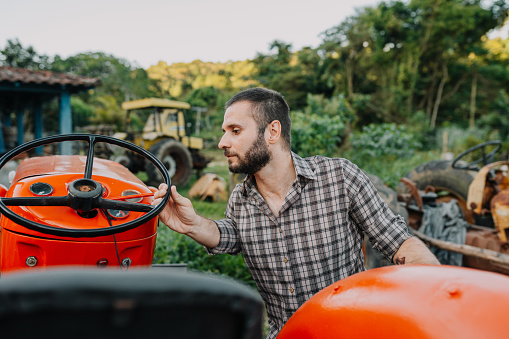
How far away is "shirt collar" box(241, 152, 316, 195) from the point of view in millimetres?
1665

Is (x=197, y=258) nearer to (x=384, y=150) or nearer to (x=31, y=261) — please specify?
(x=31, y=261)

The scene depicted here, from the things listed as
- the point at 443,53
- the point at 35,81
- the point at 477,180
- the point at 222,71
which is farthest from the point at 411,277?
the point at 222,71

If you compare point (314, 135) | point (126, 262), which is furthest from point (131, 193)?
point (314, 135)

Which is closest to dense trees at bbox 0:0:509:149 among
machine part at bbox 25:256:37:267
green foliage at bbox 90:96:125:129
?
green foliage at bbox 90:96:125:129

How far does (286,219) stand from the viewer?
1634mm

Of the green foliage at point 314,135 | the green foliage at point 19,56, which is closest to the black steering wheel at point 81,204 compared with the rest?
the green foliage at point 314,135

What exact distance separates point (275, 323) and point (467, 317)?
3.44 feet

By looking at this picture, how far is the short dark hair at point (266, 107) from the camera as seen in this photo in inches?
66.1

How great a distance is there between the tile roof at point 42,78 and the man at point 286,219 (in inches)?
333

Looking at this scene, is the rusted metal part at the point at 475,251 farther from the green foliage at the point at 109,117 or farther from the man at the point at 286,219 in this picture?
the green foliage at the point at 109,117

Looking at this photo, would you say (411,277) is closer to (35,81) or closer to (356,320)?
(356,320)

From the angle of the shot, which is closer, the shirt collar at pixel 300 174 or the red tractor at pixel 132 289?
the red tractor at pixel 132 289

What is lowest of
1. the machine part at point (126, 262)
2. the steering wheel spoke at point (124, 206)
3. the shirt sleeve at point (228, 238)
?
the shirt sleeve at point (228, 238)

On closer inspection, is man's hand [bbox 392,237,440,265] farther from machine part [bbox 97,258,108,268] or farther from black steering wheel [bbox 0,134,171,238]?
machine part [bbox 97,258,108,268]
